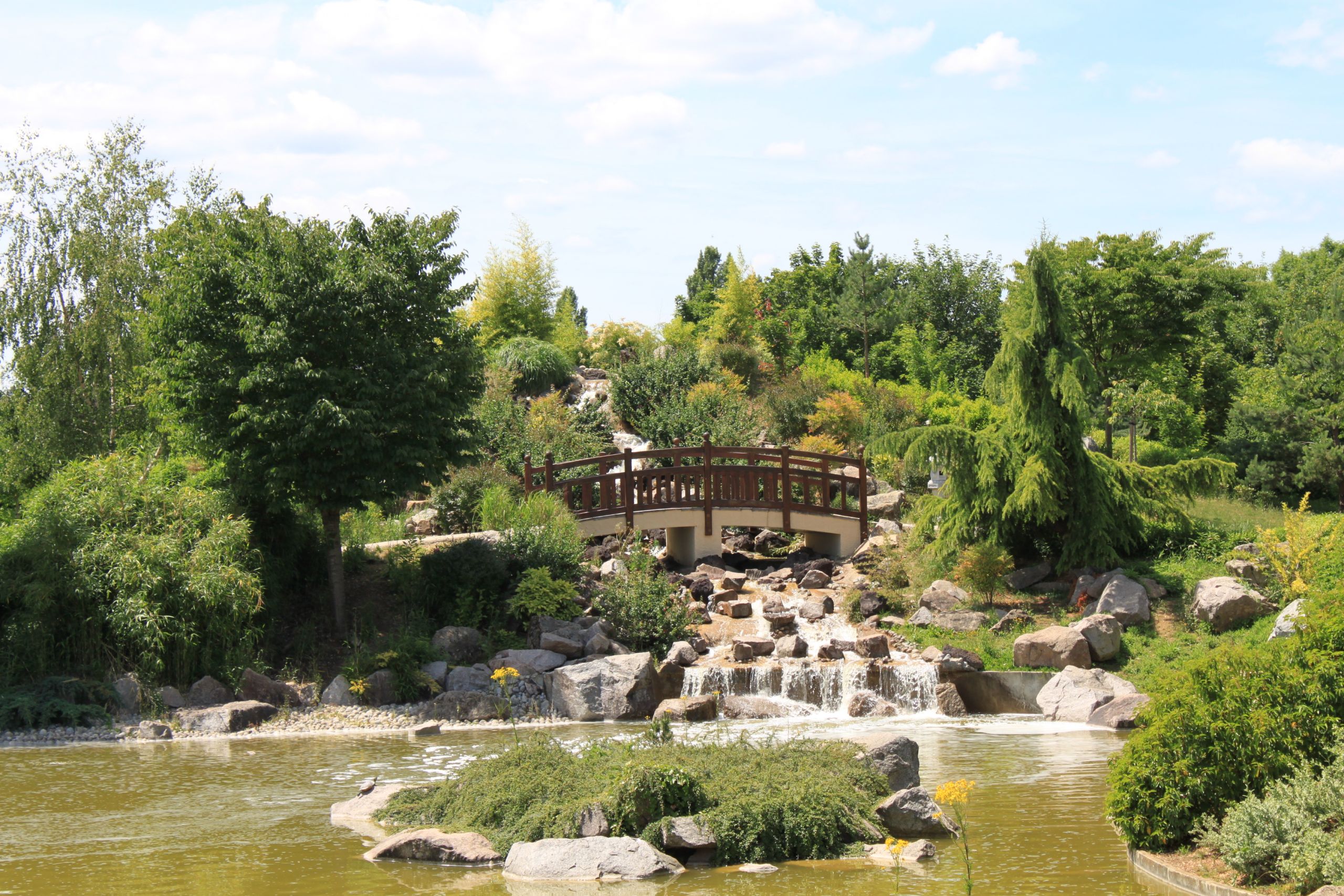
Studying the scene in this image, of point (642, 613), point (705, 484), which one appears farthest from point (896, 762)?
point (705, 484)

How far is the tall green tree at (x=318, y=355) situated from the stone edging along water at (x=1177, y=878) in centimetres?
1016

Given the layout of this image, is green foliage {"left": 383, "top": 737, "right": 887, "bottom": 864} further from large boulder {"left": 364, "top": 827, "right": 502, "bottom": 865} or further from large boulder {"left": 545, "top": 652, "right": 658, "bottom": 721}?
large boulder {"left": 545, "top": 652, "right": 658, "bottom": 721}

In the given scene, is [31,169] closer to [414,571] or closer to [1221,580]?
[414,571]

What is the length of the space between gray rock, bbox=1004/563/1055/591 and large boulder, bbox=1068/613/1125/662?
2.34m

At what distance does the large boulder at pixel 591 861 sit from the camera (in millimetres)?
7609

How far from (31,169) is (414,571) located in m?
13.6

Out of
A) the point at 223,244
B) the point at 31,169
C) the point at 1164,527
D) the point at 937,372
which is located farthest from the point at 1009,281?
the point at 31,169

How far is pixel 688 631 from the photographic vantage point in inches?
637

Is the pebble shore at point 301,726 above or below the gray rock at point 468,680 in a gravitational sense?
below

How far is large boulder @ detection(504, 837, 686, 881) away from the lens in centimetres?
761

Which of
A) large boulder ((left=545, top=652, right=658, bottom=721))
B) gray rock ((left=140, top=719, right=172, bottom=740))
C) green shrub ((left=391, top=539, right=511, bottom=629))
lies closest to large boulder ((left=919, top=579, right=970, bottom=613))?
large boulder ((left=545, top=652, right=658, bottom=721))

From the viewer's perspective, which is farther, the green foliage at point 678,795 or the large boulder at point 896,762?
the large boulder at point 896,762

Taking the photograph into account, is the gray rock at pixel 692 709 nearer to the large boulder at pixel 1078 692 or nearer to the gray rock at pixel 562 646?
the gray rock at pixel 562 646

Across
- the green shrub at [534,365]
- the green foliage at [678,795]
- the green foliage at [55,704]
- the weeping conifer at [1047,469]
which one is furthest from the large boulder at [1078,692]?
the green shrub at [534,365]
